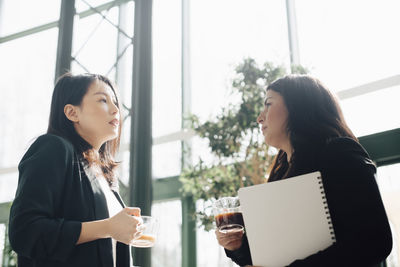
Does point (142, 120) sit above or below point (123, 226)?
Result: above

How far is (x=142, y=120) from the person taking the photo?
477cm

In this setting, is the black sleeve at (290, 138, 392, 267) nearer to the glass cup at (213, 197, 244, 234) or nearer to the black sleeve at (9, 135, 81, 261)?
the glass cup at (213, 197, 244, 234)

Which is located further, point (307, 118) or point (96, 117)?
point (96, 117)

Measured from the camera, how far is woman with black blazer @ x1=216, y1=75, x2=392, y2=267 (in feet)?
3.90

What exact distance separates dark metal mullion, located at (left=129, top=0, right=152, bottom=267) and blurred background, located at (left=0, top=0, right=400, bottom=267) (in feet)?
0.07

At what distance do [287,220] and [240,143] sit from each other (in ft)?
9.34

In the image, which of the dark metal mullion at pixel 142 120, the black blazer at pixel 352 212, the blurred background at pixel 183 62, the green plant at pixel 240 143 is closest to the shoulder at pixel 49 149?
the black blazer at pixel 352 212

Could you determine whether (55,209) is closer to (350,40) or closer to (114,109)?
(114,109)

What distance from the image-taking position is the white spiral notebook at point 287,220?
1254mm

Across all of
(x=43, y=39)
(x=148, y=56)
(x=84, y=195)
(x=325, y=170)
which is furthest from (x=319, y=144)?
(x=43, y=39)

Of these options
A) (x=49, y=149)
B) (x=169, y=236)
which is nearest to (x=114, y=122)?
(x=49, y=149)

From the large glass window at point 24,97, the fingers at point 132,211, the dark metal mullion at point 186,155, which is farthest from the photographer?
the large glass window at point 24,97

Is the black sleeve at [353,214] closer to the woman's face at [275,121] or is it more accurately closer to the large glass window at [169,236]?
the woman's face at [275,121]

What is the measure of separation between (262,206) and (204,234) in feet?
14.6
